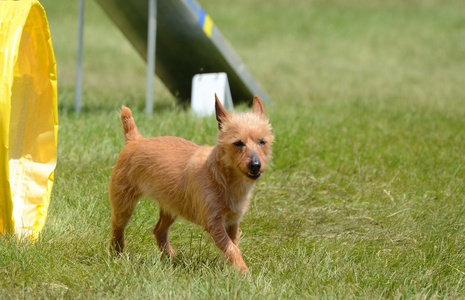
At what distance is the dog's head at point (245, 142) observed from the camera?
3.88 metres

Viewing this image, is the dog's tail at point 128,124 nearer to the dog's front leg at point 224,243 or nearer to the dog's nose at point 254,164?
the dog's front leg at point 224,243

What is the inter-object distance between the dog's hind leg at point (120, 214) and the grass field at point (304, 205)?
96 millimetres

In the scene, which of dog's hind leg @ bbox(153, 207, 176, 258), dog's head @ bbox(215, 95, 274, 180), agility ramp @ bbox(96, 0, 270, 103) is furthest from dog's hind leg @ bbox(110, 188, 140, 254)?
agility ramp @ bbox(96, 0, 270, 103)

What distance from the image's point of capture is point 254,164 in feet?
→ 12.6

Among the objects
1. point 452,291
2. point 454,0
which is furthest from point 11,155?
point 454,0

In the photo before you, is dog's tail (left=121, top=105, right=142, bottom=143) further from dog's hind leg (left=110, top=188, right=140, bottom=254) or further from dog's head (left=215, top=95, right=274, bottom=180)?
dog's head (left=215, top=95, right=274, bottom=180)

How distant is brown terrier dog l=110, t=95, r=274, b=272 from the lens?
397 centimetres

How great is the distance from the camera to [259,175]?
3904 millimetres

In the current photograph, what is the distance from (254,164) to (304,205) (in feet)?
6.40

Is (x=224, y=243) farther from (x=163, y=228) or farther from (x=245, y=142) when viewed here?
(x=163, y=228)

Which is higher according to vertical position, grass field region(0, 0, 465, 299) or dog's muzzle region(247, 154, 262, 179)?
dog's muzzle region(247, 154, 262, 179)

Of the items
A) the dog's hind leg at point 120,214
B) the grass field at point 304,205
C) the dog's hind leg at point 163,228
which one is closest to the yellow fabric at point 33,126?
the grass field at point 304,205

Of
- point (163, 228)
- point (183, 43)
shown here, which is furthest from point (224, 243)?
point (183, 43)

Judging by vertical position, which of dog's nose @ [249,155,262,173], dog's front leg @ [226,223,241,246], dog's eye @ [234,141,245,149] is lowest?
dog's front leg @ [226,223,241,246]
